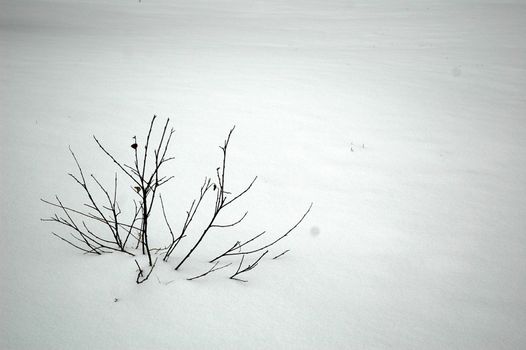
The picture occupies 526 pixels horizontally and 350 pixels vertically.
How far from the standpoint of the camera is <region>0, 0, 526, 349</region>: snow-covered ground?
52.9 inches

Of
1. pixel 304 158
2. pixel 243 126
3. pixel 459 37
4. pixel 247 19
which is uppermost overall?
pixel 247 19

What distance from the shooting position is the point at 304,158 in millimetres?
2854

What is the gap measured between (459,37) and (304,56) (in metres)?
4.35

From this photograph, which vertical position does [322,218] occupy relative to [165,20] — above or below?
below

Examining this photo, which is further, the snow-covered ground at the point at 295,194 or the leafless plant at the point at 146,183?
the snow-covered ground at the point at 295,194

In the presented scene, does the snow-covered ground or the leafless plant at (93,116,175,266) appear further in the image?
the snow-covered ground

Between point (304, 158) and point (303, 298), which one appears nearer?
point (303, 298)

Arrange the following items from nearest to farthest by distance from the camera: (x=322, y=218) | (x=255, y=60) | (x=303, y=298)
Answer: (x=303, y=298) < (x=322, y=218) < (x=255, y=60)

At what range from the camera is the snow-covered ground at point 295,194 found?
1.34 metres

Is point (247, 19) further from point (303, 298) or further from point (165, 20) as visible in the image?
point (303, 298)

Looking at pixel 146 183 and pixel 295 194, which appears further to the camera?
pixel 295 194

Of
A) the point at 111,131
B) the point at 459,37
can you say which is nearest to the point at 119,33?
the point at 111,131

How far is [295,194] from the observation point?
232cm

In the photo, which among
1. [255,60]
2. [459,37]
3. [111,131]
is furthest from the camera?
[459,37]
